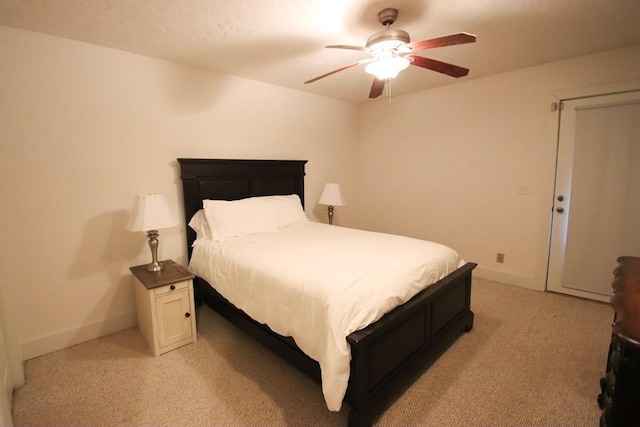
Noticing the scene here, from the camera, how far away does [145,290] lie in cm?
219

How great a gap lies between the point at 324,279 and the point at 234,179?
6.22 ft

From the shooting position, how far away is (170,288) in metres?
2.20

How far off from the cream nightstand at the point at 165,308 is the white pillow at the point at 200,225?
0.46 m

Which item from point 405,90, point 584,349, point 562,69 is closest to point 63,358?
point 584,349

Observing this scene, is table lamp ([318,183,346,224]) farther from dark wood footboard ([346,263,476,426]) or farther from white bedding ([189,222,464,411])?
dark wood footboard ([346,263,476,426])

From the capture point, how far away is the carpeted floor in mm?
1620

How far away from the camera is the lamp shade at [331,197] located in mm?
3852

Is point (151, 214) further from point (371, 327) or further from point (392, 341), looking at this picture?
point (392, 341)

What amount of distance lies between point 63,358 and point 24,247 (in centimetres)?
86

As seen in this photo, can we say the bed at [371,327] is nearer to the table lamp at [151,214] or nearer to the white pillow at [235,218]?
the white pillow at [235,218]

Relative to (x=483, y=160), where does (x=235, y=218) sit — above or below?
below

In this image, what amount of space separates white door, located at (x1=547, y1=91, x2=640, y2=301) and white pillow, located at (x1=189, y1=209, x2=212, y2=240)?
350cm

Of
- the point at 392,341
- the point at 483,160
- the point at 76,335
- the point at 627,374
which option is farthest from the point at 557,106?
the point at 76,335

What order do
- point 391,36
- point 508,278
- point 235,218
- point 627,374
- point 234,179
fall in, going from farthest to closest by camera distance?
point 508,278, point 234,179, point 235,218, point 391,36, point 627,374
